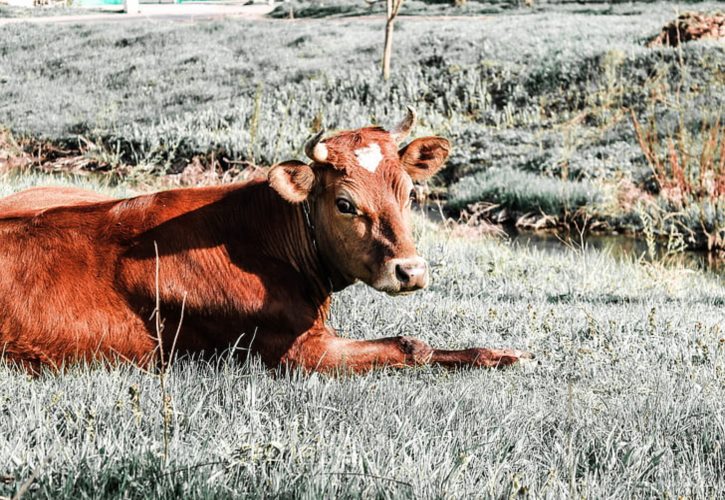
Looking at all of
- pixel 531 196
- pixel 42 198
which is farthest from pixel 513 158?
pixel 42 198

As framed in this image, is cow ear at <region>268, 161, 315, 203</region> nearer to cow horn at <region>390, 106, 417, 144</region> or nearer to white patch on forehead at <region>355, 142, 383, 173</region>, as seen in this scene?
white patch on forehead at <region>355, 142, 383, 173</region>

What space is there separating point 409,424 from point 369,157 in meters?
1.47

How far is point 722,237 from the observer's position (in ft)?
36.8

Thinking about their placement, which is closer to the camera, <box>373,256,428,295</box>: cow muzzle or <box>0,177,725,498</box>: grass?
<box>0,177,725,498</box>: grass

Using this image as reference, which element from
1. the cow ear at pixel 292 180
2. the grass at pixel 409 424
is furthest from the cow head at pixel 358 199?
the grass at pixel 409 424

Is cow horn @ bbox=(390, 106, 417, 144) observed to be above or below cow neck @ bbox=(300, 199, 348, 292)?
above

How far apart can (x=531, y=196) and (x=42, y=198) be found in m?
9.07

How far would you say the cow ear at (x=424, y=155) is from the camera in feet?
15.7

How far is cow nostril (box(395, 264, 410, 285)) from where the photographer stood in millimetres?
4089

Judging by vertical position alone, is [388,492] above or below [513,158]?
above

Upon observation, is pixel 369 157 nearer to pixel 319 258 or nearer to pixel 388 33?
pixel 319 258

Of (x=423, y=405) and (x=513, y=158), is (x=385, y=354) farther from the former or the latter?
(x=513, y=158)

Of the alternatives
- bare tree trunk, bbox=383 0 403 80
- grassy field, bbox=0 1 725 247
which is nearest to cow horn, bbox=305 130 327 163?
grassy field, bbox=0 1 725 247

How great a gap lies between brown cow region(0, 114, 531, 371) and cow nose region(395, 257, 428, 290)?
2 cm
